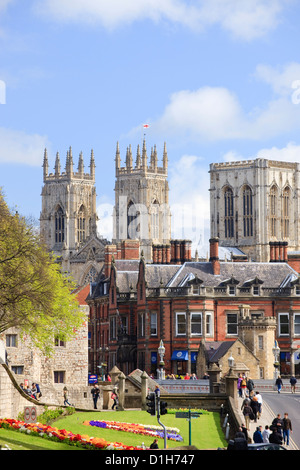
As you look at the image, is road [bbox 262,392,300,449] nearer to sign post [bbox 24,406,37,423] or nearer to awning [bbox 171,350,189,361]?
sign post [bbox 24,406,37,423]

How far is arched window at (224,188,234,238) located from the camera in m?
196

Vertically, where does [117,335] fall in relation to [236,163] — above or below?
below

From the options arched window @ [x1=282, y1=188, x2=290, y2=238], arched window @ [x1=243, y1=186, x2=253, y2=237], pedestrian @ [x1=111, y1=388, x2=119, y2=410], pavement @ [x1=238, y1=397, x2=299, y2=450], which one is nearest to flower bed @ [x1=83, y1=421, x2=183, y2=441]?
pavement @ [x1=238, y1=397, x2=299, y2=450]

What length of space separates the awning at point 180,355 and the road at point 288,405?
20.6 meters

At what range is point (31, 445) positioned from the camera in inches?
1483

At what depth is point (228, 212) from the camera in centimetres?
19800

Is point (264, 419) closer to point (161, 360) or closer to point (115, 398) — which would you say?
point (115, 398)

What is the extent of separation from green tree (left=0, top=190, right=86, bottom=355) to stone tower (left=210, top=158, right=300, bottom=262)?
127m

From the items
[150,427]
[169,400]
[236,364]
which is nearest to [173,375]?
[236,364]

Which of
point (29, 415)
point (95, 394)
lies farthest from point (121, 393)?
point (29, 415)

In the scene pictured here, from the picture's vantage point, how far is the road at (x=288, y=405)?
49500 millimetres

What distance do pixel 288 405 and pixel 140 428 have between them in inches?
431
